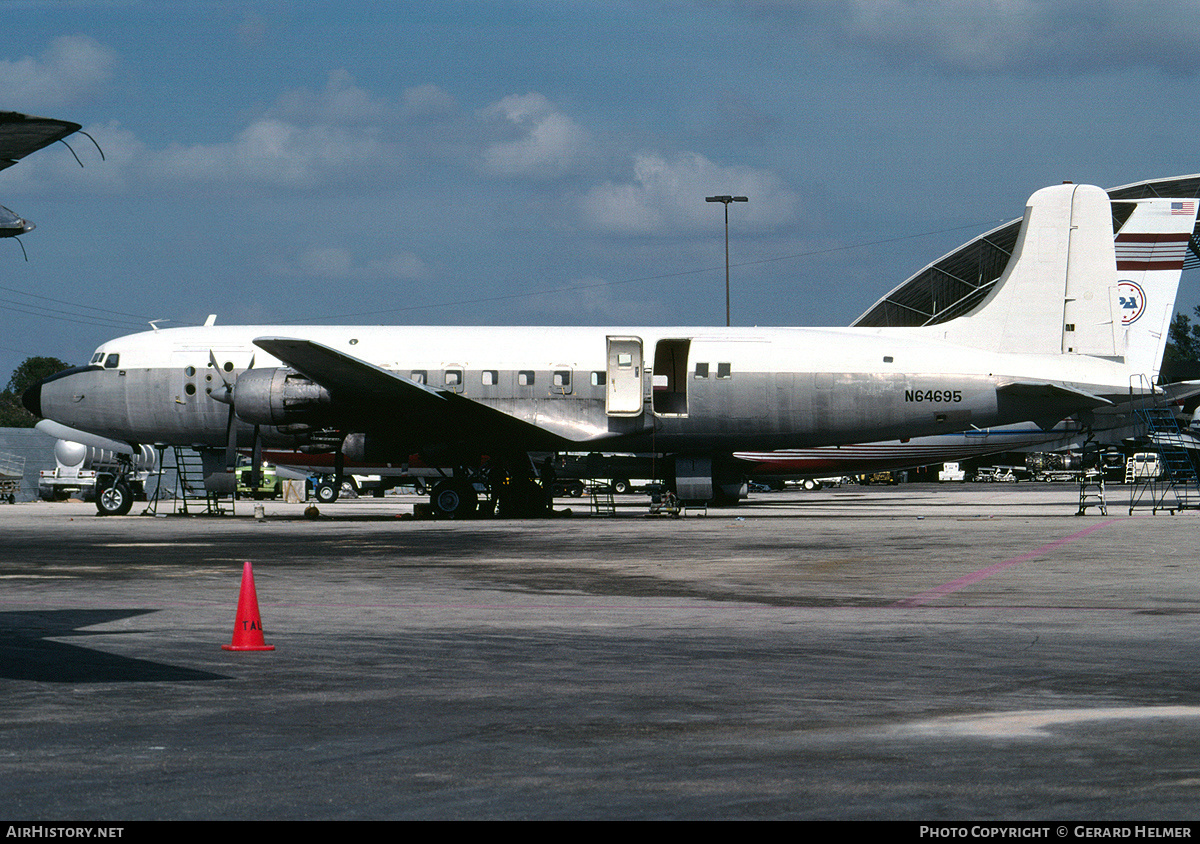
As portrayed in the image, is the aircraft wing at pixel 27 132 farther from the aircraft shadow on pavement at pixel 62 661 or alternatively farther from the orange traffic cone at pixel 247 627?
the orange traffic cone at pixel 247 627

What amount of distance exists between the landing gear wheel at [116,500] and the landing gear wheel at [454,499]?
443 inches

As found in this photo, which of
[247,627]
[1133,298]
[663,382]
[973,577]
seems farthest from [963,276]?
[247,627]

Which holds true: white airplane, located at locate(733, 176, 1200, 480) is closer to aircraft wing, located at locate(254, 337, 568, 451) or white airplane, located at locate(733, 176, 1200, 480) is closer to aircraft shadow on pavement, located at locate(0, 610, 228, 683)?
aircraft wing, located at locate(254, 337, 568, 451)

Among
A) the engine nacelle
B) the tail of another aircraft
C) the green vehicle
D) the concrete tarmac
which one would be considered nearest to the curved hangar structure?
the tail of another aircraft

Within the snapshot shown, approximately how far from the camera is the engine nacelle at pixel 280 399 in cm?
3073

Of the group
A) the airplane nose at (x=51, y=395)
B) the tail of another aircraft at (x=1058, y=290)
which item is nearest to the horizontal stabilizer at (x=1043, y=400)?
the tail of another aircraft at (x=1058, y=290)

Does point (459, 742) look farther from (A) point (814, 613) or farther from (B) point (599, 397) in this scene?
(B) point (599, 397)

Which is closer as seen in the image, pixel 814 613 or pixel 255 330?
pixel 814 613

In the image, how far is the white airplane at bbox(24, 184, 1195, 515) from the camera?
3216cm

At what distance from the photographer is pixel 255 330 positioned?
112ft

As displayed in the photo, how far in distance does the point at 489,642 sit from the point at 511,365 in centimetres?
2226

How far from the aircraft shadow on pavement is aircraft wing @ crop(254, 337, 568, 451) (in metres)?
16.6

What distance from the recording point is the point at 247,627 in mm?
10469
